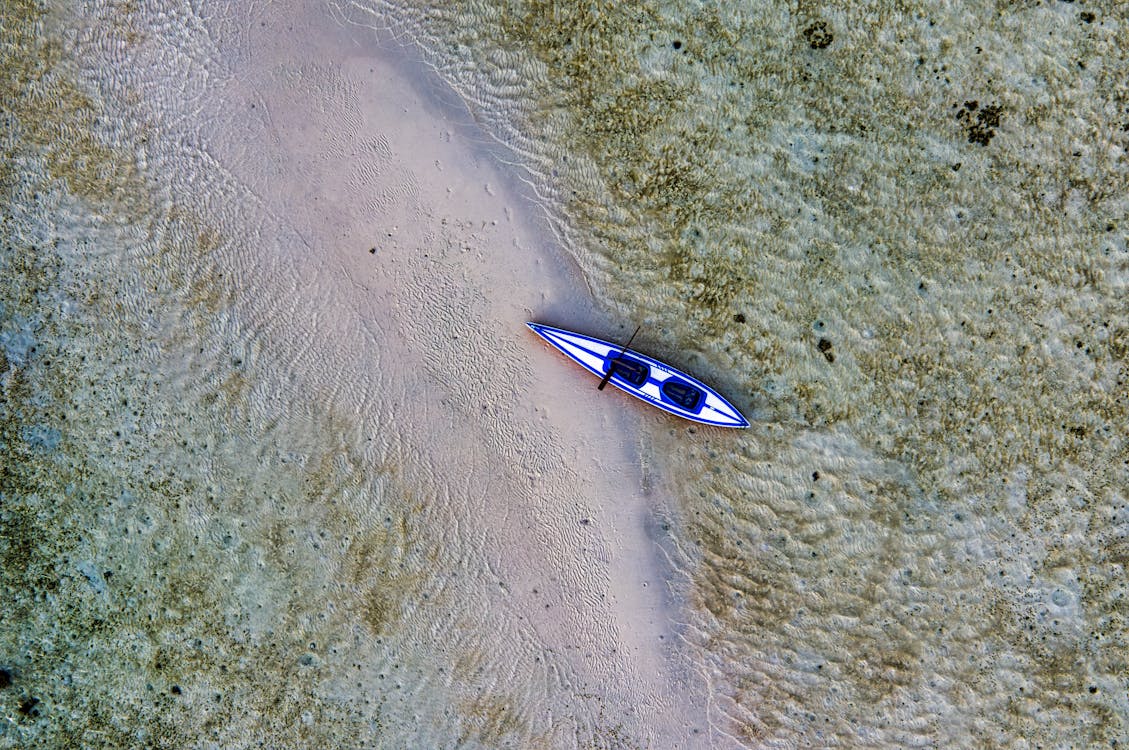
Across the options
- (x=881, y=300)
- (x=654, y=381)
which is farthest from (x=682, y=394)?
(x=881, y=300)

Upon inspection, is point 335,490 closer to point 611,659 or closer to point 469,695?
point 469,695

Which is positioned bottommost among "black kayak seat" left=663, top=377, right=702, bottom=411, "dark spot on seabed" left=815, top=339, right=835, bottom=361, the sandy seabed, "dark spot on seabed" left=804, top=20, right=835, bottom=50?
the sandy seabed

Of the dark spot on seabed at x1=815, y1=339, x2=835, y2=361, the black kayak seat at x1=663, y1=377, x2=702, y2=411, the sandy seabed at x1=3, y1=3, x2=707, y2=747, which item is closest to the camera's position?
the black kayak seat at x1=663, y1=377, x2=702, y2=411

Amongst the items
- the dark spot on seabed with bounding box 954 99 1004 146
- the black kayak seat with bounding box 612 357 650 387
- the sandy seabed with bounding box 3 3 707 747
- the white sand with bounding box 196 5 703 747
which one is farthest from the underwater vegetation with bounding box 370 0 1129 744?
the sandy seabed with bounding box 3 3 707 747

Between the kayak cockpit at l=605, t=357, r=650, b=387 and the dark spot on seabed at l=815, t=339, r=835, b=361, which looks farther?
the dark spot on seabed at l=815, t=339, r=835, b=361

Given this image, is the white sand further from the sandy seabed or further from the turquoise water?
the turquoise water

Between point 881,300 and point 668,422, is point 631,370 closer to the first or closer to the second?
point 668,422

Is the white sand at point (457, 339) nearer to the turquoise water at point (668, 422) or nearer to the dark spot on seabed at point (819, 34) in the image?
the turquoise water at point (668, 422)
